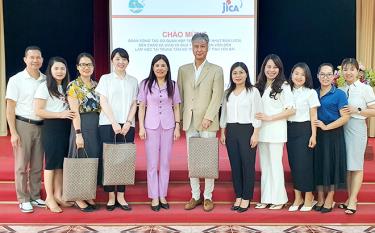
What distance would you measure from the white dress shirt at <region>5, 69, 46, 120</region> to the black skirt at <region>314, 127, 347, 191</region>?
2.25 metres

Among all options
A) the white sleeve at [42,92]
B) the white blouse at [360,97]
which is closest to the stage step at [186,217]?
the white blouse at [360,97]

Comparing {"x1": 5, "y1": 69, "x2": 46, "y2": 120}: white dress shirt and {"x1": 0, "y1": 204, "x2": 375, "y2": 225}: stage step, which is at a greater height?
{"x1": 5, "y1": 69, "x2": 46, "y2": 120}: white dress shirt

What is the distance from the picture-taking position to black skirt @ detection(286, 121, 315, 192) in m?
3.65

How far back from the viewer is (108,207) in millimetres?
3717

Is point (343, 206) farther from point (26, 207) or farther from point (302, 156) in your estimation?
point (26, 207)

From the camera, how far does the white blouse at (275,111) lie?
3629 millimetres

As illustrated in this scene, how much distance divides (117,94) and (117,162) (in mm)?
526

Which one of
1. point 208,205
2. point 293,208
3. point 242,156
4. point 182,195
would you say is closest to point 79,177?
point 182,195

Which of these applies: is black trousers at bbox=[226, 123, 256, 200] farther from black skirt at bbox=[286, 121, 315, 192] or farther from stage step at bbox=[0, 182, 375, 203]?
black skirt at bbox=[286, 121, 315, 192]

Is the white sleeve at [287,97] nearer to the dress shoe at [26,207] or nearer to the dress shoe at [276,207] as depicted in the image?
the dress shoe at [276,207]

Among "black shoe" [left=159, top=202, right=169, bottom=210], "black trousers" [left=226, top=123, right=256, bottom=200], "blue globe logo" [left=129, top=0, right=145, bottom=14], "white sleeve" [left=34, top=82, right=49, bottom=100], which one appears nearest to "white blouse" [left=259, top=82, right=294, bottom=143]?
"black trousers" [left=226, top=123, right=256, bottom=200]

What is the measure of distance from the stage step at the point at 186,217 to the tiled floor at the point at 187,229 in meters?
0.07

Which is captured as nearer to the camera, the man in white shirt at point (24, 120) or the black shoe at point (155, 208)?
the man in white shirt at point (24, 120)

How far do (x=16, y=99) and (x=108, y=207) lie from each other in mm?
1114
